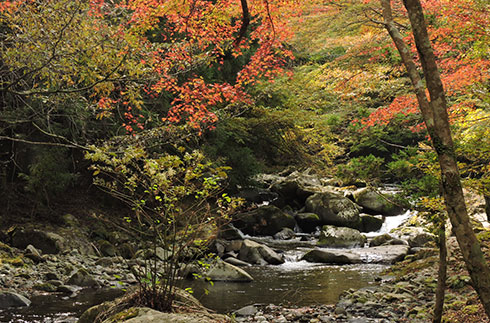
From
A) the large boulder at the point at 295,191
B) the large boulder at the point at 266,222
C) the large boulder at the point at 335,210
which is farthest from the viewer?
the large boulder at the point at 295,191

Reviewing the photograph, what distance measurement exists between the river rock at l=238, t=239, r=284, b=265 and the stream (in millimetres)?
264

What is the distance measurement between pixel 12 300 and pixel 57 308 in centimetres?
72

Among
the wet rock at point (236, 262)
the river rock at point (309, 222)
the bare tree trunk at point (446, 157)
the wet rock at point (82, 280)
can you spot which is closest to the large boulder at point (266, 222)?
the river rock at point (309, 222)

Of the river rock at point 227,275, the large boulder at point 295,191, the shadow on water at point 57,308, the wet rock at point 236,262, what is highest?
the large boulder at point 295,191

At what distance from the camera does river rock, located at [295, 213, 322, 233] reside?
1452 cm

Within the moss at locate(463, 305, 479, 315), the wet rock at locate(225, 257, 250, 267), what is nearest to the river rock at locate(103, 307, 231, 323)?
the moss at locate(463, 305, 479, 315)

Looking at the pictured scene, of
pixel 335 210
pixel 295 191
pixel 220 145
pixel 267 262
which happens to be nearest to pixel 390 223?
pixel 335 210

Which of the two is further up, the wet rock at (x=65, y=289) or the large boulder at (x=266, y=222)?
the large boulder at (x=266, y=222)

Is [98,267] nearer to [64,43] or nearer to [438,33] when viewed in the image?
[64,43]

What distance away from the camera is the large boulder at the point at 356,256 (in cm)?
1040

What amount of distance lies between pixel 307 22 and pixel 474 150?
213 inches

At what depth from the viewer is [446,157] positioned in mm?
3252

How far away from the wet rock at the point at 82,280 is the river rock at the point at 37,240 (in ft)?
6.77

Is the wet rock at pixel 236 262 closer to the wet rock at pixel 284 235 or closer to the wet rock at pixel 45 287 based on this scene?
the wet rock at pixel 284 235
